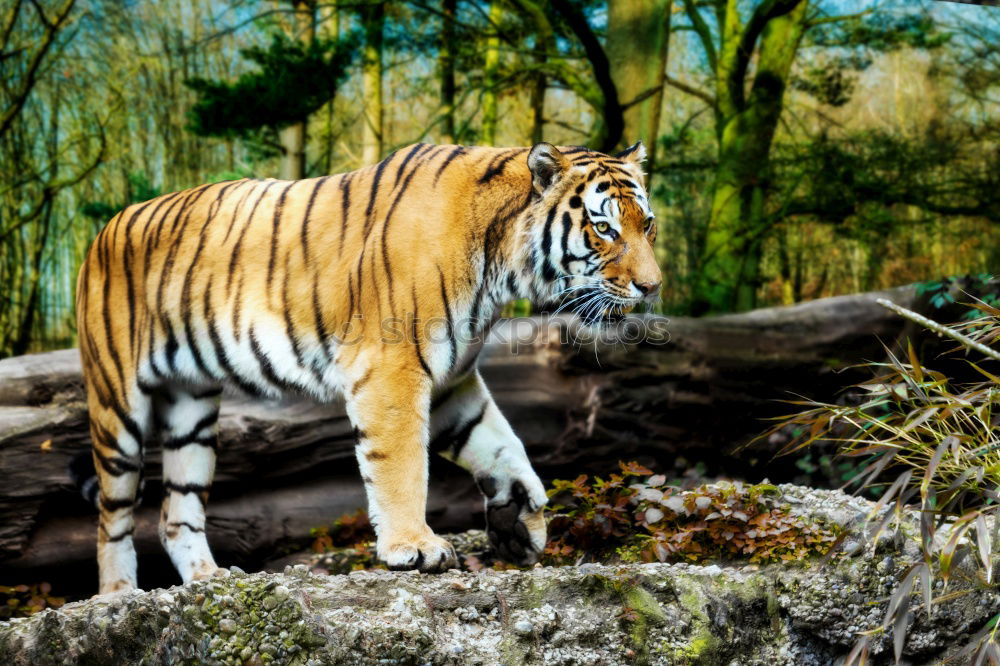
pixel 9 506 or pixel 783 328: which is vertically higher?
pixel 783 328

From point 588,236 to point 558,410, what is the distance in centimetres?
223

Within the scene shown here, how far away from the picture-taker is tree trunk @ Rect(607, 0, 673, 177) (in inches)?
257

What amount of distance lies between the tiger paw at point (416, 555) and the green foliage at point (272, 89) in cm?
428

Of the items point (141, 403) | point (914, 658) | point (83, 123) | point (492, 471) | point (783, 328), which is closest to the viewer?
point (914, 658)

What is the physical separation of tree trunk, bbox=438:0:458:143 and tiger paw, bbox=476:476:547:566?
13.6ft

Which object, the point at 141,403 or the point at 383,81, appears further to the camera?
the point at 383,81

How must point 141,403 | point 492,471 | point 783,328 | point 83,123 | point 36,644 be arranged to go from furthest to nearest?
point 83,123 < point 783,328 < point 141,403 < point 492,471 < point 36,644

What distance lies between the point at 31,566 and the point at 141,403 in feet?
4.33

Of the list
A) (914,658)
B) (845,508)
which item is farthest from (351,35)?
(914,658)

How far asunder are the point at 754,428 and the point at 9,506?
4285mm

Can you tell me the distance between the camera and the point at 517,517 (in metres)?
3.79

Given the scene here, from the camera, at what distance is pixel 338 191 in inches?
156

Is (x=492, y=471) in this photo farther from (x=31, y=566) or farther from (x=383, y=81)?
(x=383, y=81)

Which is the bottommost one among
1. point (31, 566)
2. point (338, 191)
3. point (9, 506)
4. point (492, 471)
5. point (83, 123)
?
point (31, 566)
